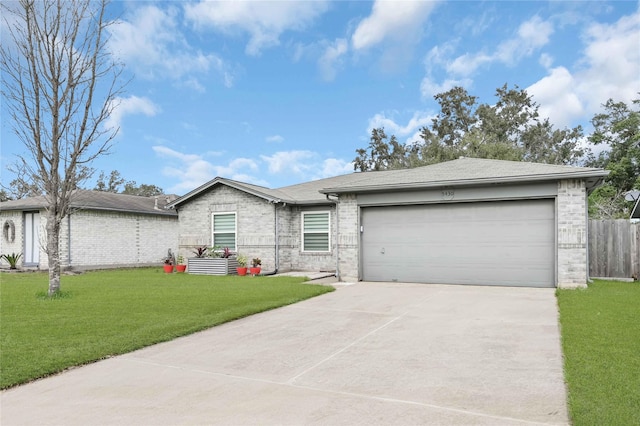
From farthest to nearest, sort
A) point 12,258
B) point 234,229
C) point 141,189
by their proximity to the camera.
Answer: point 141,189 < point 12,258 < point 234,229

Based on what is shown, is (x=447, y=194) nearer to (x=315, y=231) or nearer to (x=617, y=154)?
(x=315, y=231)

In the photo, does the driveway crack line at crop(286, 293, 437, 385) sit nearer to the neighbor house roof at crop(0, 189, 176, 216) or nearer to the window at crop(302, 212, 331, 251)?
the window at crop(302, 212, 331, 251)

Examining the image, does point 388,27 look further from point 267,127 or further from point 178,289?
point 178,289

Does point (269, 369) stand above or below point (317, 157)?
below

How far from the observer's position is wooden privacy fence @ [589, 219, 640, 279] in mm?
12508

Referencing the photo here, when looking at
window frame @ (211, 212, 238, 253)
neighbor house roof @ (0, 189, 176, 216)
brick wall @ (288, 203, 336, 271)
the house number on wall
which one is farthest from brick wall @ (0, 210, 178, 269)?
Answer: the house number on wall

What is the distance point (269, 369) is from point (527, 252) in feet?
29.2

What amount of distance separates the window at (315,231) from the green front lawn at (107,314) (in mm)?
3730

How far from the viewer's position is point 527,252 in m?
11.2

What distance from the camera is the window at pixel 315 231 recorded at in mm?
16125

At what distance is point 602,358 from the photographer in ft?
15.3

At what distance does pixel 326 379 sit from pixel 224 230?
13639 millimetres

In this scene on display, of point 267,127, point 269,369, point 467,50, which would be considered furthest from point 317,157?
point 269,369

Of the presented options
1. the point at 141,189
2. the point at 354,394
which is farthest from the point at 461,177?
the point at 141,189
